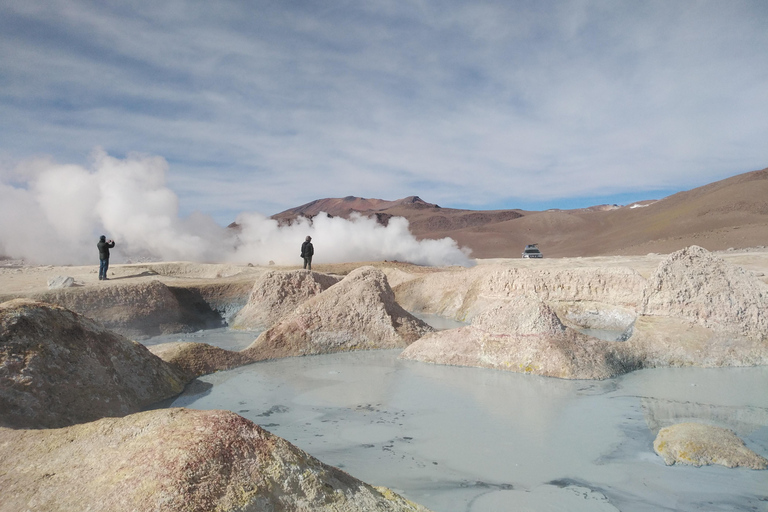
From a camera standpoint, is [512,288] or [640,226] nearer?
[512,288]

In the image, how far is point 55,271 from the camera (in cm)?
2206

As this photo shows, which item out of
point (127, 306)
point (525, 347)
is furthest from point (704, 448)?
point (127, 306)

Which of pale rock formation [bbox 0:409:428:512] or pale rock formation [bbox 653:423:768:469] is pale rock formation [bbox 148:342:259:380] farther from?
pale rock formation [bbox 653:423:768:469]

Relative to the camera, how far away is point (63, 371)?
6012 mm

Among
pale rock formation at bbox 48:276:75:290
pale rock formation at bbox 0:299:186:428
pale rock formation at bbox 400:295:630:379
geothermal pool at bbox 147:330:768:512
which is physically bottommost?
geothermal pool at bbox 147:330:768:512

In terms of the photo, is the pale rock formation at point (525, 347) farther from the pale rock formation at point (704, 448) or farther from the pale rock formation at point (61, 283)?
the pale rock formation at point (61, 283)

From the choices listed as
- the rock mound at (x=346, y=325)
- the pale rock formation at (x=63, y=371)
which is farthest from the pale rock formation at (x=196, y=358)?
the pale rock formation at (x=63, y=371)

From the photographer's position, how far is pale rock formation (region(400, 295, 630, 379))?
8719mm

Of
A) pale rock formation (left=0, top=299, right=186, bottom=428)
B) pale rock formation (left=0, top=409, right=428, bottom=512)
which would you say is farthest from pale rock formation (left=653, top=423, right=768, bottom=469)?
pale rock formation (left=0, top=299, right=186, bottom=428)

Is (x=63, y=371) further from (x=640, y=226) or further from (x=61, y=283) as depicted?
(x=640, y=226)

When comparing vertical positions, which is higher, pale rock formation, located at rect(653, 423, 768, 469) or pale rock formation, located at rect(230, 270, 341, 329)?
pale rock formation, located at rect(230, 270, 341, 329)

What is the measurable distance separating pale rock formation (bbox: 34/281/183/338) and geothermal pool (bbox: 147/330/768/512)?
7318mm

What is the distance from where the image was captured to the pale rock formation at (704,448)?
4.96 m

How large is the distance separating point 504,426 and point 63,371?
18.1 ft
